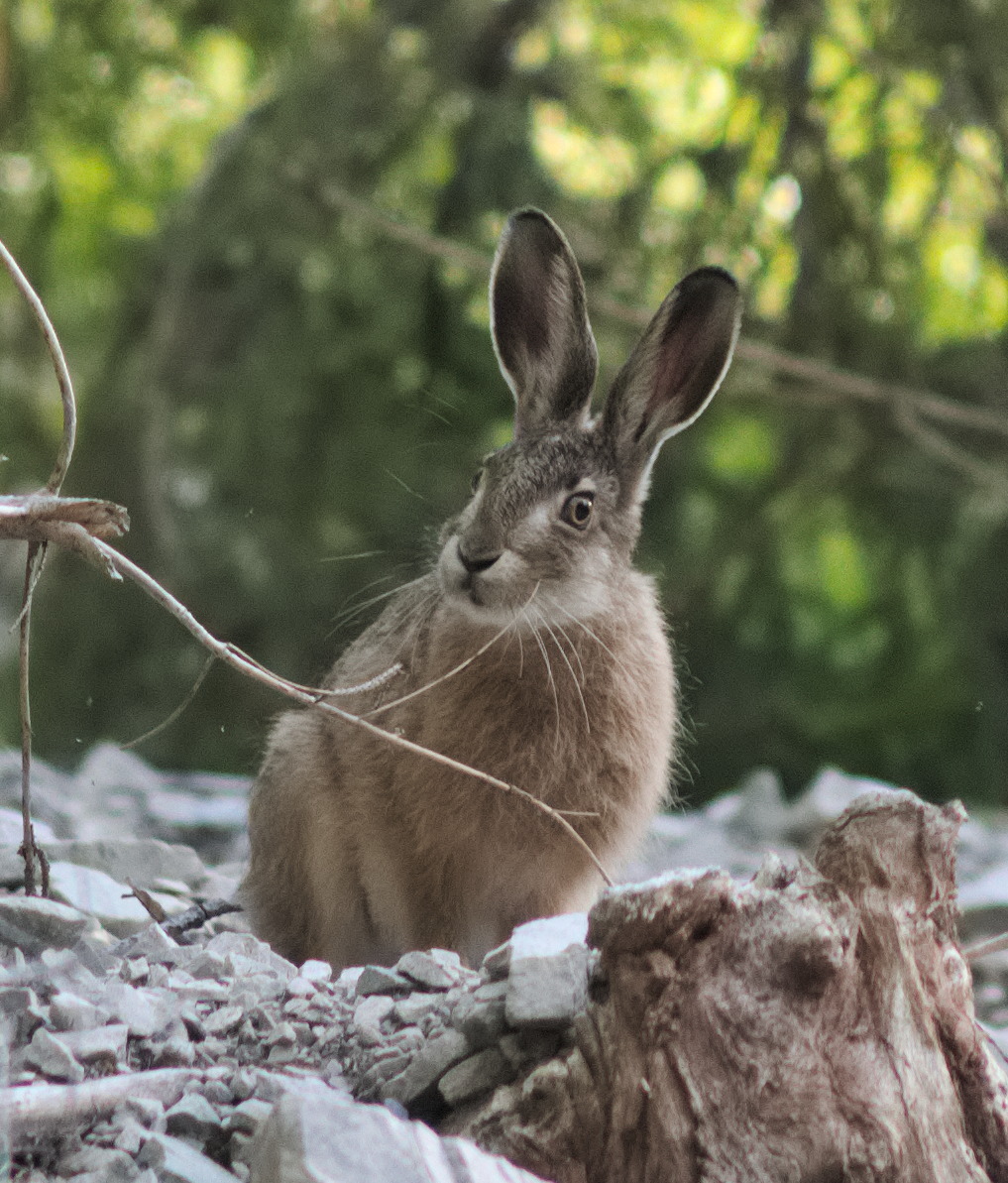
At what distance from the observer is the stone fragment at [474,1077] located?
2.11 meters

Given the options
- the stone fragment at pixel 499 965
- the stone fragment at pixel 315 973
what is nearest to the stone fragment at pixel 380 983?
the stone fragment at pixel 315 973

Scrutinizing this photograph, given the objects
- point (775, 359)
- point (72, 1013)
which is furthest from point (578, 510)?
point (72, 1013)

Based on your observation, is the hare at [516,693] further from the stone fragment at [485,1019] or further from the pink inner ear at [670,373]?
the stone fragment at [485,1019]

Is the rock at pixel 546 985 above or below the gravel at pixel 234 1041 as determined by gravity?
above

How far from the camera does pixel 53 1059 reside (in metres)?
1.97

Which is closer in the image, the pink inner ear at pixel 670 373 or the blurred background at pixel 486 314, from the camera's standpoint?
the pink inner ear at pixel 670 373

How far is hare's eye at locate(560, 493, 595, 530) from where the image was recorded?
3.45 m

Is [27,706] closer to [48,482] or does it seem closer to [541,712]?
[48,482]

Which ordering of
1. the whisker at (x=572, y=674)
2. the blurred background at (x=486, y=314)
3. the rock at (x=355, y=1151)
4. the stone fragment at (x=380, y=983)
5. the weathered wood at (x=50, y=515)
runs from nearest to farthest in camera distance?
the rock at (x=355, y=1151) → the weathered wood at (x=50, y=515) → the stone fragment at (x=380, y=983) → the whisker at (x=572, y=674) → the blurred background at (x=486, y=314)

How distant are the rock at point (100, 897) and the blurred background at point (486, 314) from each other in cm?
226

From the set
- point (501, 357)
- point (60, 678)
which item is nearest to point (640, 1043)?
point (501, 357)

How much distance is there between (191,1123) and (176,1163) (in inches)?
4.6

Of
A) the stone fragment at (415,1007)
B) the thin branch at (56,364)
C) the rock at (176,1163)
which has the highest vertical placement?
the thin branch at (56,364)

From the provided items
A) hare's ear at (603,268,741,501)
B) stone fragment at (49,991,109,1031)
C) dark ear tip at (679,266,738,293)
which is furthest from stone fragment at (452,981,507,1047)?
dark ear tip at (679,266,738,293)
